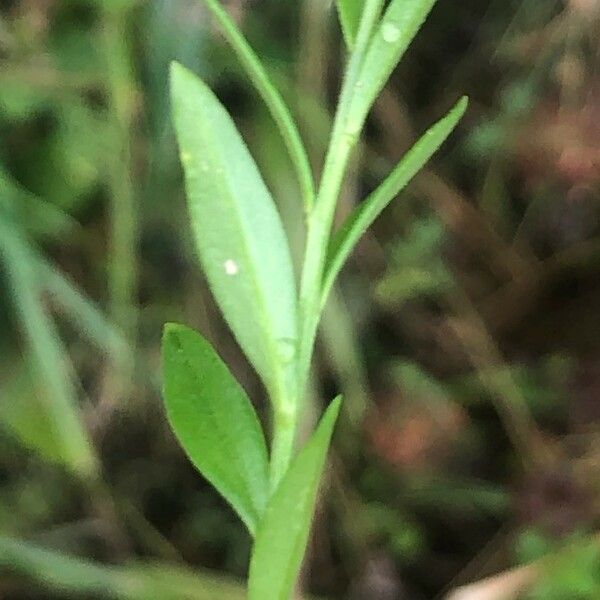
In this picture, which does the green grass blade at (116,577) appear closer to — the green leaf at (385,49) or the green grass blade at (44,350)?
the green grass blade at (44,350)

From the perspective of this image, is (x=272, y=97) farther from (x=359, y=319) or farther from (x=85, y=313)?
(x=359, y=319)

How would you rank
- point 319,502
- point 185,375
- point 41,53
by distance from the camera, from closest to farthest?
1. point 185,375
2. point 41,53
3. point 319,502

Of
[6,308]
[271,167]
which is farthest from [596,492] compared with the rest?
[6,308]

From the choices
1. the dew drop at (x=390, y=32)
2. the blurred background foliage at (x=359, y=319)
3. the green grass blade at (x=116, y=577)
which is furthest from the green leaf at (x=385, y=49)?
the green grass blade at (x=116, y=577)

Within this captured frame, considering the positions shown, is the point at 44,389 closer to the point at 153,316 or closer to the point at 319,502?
the point at 153,316

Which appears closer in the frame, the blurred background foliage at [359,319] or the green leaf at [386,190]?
the green leaf at [386,190]

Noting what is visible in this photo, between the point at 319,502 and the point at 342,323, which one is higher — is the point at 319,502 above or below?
below

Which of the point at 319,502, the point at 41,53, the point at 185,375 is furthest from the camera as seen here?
the point at 319,502

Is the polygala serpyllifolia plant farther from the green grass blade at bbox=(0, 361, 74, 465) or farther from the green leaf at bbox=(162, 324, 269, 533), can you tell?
the green grass blade at bbox=(0, 361, 74, 465)

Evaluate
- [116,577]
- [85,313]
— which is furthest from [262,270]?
[116,577]
